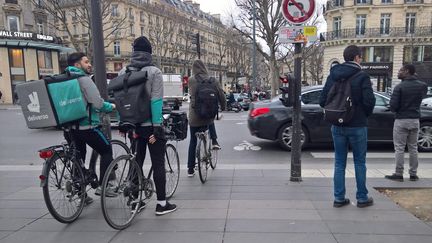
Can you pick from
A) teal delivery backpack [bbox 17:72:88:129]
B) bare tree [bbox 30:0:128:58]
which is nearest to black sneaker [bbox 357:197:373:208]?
teal delivery backpack [bbox 17:72:88:129]

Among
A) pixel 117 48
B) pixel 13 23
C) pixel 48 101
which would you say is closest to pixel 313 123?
pixel 48 101

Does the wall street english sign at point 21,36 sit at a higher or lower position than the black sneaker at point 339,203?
higher

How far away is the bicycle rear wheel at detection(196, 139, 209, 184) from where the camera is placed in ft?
16.7

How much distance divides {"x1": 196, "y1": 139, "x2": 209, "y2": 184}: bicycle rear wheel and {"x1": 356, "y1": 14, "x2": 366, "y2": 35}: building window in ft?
136

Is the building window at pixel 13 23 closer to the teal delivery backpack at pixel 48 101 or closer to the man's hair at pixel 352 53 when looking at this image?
the teal delivery backpack at pixel 48 101

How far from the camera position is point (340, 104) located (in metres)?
3.95

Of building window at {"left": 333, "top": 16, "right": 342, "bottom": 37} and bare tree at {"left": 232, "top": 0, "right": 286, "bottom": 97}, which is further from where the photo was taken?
building window at {"left": 333, "top": 16, "right": 342, "bottom": 37}

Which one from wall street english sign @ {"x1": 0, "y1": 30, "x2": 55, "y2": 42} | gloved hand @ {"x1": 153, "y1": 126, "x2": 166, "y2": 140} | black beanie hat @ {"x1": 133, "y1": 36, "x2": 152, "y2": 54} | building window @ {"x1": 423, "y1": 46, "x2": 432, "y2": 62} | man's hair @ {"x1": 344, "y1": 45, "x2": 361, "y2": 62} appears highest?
wall street english sign @ {"x1": 0, "y1": 30, "x2": 55, "y2": 42}

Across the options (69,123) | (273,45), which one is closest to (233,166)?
(69,123)

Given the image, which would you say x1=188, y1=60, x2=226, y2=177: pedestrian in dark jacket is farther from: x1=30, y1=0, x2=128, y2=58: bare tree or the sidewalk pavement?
x1=30, y1=0, x2=128, y2=58: bare tree

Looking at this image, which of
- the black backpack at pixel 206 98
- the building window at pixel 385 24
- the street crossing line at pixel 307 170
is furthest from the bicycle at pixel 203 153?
the building window at pixel 385 24

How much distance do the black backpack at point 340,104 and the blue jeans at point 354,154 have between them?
16cm

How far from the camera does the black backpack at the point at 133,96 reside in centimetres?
357

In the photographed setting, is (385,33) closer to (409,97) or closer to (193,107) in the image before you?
(409,97)
